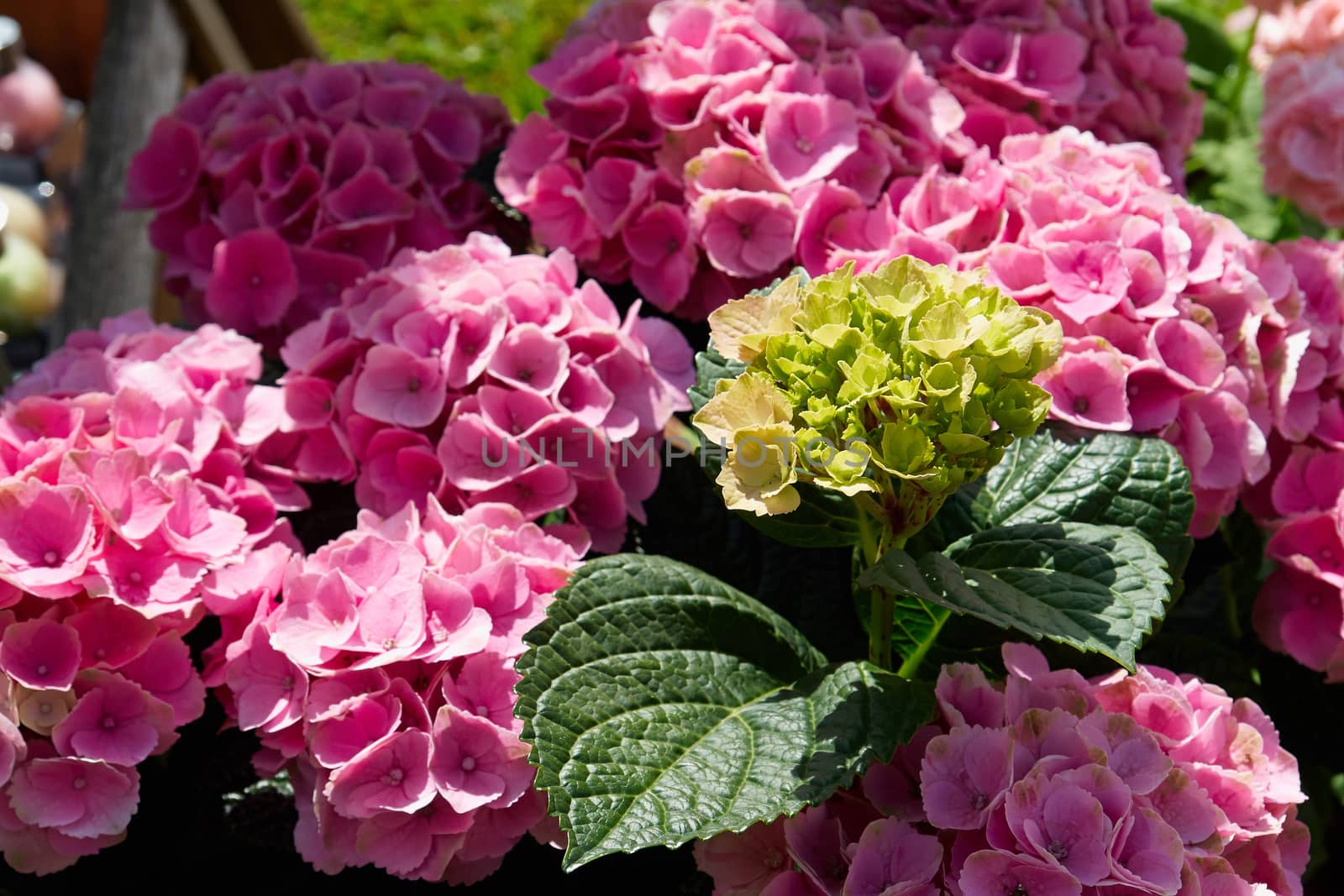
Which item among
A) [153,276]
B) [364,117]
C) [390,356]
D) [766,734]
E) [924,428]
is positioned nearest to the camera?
[924,428]

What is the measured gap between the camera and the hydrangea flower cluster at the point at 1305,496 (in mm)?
1153

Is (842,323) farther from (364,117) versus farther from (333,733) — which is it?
(364,117)

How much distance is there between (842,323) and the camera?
789 mm

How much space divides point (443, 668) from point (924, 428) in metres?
0.41

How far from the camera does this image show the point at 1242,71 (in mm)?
1990

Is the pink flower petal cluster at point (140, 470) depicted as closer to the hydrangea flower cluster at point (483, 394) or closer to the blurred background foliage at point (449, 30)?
the hydrangea flower cluster at point (483, 394)

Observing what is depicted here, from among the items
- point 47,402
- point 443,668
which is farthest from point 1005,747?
point 47,402

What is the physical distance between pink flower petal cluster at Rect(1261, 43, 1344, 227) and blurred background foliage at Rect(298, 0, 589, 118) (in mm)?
2874

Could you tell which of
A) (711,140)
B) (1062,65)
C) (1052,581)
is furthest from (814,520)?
(1062,65)

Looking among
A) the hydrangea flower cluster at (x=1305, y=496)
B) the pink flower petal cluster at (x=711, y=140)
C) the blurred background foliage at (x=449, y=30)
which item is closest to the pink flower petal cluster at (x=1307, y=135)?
the hydrangea flower cluster at (x=1305, y=496)

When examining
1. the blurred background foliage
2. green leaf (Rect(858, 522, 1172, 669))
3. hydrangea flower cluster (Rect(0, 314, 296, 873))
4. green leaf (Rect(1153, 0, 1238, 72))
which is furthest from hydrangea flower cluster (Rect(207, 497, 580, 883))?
the blurred background foliage

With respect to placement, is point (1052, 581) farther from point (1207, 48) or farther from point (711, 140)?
point (1207, 48)

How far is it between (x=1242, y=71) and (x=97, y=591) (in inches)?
71.2

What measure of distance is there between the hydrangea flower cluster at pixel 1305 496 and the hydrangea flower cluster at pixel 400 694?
26.5 inches
